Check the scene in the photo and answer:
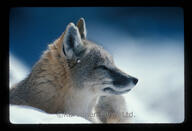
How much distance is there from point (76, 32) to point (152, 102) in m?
0.64

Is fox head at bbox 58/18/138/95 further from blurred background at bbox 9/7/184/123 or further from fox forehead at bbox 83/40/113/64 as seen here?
blurred background at bbox 9/7/184/123

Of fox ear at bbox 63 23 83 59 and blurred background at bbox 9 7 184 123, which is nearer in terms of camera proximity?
fox ear at bbox 63 23 83 59

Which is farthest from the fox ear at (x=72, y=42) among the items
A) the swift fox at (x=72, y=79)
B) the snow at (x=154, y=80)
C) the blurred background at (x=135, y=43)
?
the snow at (x=154, y=80)

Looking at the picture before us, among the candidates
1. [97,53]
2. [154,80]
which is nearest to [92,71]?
[97,53]

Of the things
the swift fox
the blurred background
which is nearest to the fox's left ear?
the swift fox

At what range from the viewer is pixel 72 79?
1.79m

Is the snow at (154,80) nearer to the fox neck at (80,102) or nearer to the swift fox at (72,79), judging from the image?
the swift fox at (72,79)

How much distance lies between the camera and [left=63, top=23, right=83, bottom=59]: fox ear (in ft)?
5.60

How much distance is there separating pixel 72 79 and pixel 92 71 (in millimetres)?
123

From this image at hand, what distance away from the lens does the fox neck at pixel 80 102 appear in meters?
1.80

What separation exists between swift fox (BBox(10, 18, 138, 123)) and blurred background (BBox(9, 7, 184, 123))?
0.07 metres
